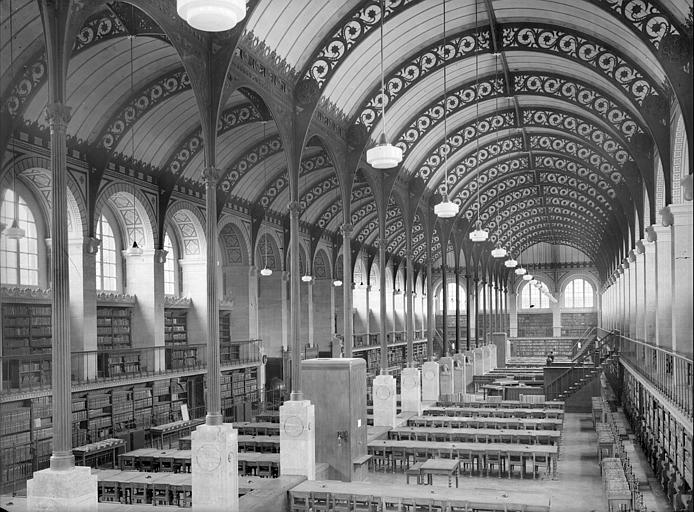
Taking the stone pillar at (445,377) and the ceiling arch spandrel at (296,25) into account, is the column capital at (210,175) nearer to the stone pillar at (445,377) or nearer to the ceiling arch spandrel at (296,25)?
the ceiling arch spandrel at (296,25)

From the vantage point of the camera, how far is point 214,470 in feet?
35.5

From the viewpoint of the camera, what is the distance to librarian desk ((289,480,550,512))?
10.8 metres

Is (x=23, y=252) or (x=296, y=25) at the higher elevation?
(x=296, y=25)

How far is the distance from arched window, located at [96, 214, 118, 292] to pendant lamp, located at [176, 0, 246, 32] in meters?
14.8

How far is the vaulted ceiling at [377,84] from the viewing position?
522 inches

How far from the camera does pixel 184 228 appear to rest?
80.2 ft

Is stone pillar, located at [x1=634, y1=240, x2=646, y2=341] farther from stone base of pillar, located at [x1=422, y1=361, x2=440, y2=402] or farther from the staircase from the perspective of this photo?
stone base of pillar, located at [x1=422, y1=361, x2=440, y2=402]

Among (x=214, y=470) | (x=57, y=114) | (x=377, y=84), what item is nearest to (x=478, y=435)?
(x=214, y=470)

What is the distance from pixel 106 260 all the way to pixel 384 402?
911 cm

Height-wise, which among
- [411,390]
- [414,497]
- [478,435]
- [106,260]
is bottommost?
[478,435]

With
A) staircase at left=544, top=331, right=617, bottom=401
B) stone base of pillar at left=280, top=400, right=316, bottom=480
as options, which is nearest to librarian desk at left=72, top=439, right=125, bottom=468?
stone base of pillar at left=280, top=400, right=316, bottom=480

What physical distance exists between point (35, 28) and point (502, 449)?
12735 millimetres

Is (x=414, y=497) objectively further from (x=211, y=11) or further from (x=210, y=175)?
(x=211, y=11)

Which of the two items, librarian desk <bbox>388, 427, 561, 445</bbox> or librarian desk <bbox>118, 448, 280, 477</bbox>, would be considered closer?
librarian desk <bbox>118, 448, 280, 477</bbox>
